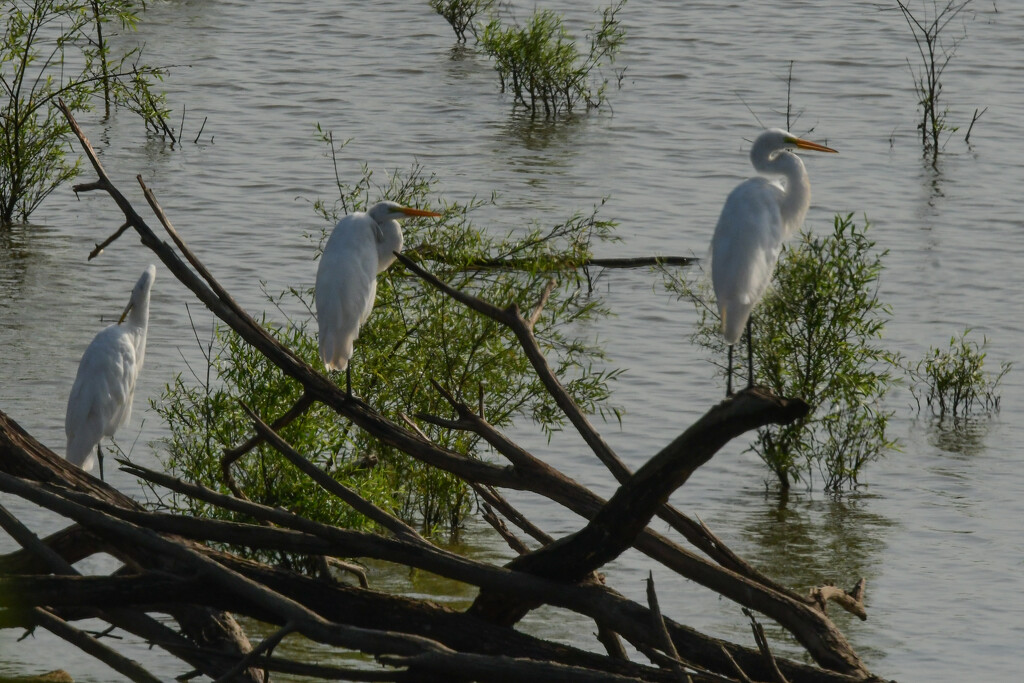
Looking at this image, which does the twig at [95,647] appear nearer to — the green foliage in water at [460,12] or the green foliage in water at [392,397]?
the green foliage in water at [392,397]

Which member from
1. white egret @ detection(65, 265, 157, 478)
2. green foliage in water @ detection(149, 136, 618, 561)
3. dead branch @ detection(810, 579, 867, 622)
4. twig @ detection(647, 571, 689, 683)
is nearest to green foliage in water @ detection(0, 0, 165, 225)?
white egret @ detection(65, 265, 157, 478)

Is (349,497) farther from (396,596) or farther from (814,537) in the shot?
(814,537)

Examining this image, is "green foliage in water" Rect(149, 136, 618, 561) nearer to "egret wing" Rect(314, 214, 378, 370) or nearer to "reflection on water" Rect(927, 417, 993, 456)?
"egret wing" Rect(314, 214, 378, 370)

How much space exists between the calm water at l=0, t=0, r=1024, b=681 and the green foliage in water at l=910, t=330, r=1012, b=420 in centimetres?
17

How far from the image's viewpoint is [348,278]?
16.2 ft

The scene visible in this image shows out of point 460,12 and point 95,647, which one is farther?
point 460,12

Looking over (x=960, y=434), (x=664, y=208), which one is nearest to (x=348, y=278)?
(x=960, y=434)

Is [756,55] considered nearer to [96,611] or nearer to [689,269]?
[689,269]

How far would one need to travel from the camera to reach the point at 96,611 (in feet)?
9.65

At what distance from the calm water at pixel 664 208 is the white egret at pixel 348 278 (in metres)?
1.35

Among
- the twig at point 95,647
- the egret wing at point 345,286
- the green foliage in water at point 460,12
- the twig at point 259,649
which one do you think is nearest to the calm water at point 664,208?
the green foliage in water at point 460,12

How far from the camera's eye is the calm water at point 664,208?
21.7ft

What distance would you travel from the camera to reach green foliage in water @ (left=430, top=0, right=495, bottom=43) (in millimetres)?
19234

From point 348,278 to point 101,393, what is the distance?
198 centimetres
